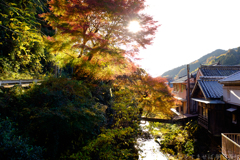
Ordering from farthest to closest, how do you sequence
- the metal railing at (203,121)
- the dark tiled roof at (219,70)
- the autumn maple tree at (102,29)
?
1. the dark tiled roof at (219,70)
2. the metal railing at (203,121)
3. the autumn maple tree at (102,29)

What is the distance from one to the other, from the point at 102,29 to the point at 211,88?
12.1 m

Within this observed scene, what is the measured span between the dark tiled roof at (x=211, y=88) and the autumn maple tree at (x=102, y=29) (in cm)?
854

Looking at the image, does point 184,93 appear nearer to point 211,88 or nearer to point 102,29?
point 211,88

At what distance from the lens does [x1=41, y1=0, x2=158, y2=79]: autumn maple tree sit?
25.9 feet

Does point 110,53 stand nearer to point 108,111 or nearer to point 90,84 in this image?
point 90,84

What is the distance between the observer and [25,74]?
12742 millimetres

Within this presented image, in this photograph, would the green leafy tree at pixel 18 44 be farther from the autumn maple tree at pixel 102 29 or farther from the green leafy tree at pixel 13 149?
the green leafy tree at pixel 13 149

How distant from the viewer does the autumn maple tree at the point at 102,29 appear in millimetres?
7906

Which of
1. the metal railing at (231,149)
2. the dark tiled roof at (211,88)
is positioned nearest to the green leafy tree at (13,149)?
the metal railing at (231,149)

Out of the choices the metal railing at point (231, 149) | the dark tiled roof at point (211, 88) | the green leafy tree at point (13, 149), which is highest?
the dark tiled roof at point (211, 88)

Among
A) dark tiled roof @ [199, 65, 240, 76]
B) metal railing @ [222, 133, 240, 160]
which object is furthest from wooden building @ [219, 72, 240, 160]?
dark tiled roof @ [199, 65, 240, 76]

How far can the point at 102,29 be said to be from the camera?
30.0 ft

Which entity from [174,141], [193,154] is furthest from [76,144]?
[174,141]

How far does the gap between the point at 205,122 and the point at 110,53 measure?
480 inches
